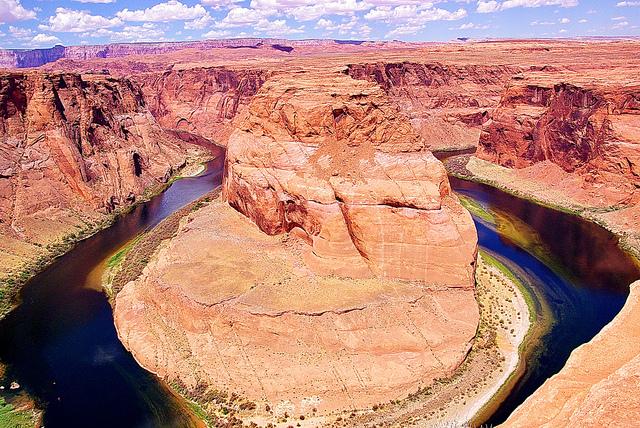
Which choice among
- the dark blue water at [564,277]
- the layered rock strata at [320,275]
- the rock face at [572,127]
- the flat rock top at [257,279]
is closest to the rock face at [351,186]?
A: the layered rock strata at [320,275]

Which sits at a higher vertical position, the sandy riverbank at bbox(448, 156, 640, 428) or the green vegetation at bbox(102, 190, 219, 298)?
the sandy riverbank at bbox(448, 156, 640, 428)

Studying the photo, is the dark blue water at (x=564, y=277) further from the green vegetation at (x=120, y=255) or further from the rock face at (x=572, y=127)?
the green vegetation at (x=120, y=255)

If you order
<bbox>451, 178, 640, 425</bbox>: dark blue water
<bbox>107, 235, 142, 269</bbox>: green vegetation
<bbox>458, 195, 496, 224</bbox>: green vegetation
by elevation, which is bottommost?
<bbox>451, 178, 640, 425</bbox>: dark blue water

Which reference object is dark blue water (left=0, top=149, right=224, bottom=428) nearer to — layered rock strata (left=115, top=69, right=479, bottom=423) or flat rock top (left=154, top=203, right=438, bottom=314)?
layered rock strata (left=115, top=69, right=479, bottom=423)

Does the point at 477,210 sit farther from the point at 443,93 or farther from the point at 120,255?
the point at 443,93

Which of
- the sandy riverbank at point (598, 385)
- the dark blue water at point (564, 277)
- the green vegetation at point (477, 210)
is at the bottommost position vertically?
the dark blue water at point (564, 277)

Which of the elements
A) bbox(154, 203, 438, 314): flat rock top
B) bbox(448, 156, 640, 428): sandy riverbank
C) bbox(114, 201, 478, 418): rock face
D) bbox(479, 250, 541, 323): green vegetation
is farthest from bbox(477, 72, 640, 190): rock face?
bbox(154, 203, 438, 314): flat rock top

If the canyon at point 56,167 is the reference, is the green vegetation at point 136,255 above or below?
below
